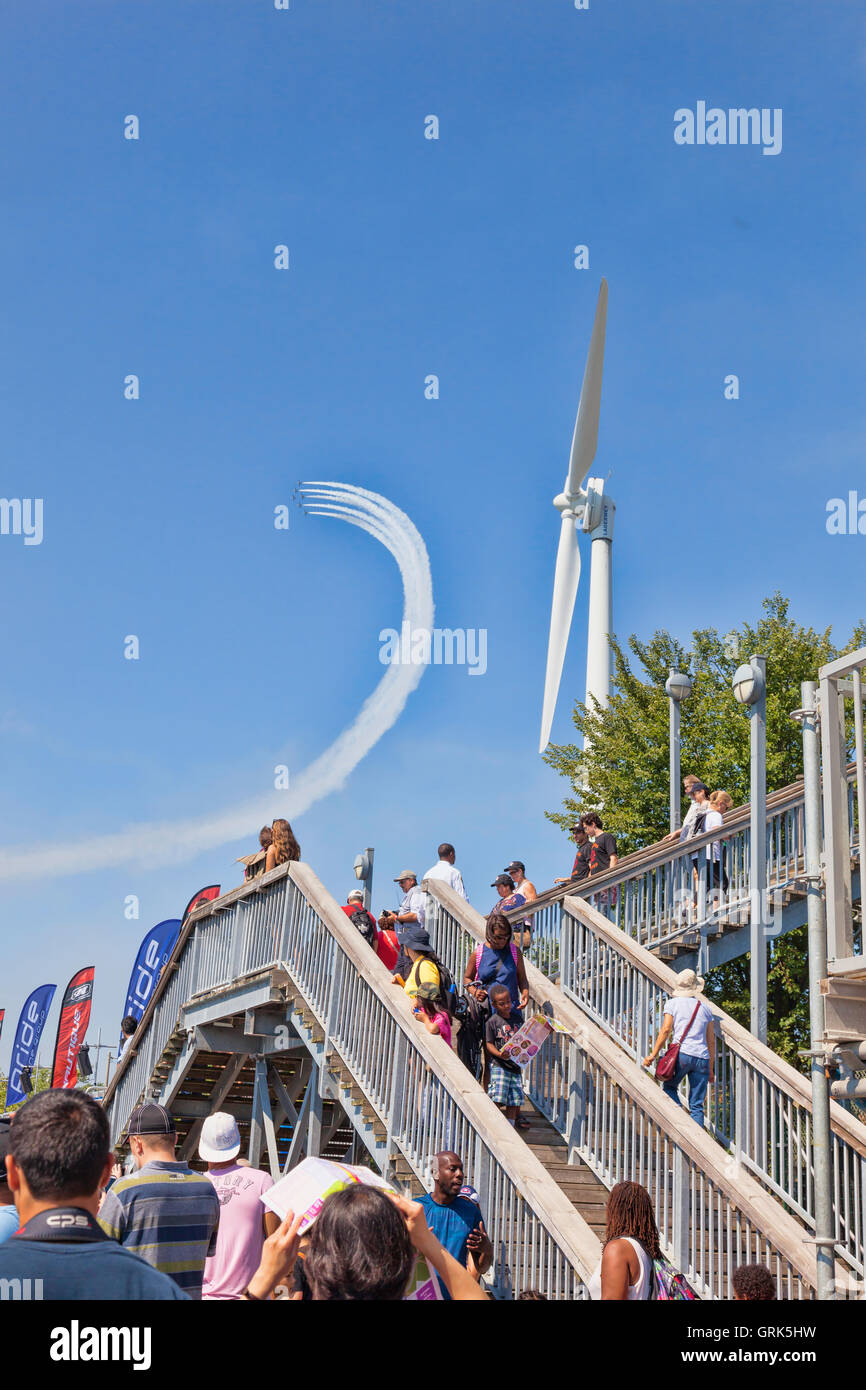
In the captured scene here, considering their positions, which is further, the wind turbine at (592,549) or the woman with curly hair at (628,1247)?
the wind turbine at (592,549)

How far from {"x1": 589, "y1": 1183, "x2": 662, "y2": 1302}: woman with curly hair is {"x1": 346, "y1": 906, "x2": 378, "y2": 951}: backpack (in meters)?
10.0

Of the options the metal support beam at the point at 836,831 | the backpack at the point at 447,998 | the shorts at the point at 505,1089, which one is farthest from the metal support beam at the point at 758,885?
the metal support beam at the point at 836,831

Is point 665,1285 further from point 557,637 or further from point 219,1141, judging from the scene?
point 557,637

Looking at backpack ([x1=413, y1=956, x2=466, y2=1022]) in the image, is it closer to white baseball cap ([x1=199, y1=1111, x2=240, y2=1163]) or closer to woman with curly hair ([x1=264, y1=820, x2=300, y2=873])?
woman with curly hair ([x1=264, y1=820, x2=300, y2=873])

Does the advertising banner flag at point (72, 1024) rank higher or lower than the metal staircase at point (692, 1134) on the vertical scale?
higher

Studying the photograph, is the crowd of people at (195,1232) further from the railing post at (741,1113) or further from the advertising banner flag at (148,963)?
the advertising banner flag at (148,963)

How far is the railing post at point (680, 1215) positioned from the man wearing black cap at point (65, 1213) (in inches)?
272

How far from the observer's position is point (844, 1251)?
30.9ft

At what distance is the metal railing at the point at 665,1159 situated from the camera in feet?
28.4

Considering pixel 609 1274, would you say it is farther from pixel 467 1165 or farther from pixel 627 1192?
pixel 467 1165

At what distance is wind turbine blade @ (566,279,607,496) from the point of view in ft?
121

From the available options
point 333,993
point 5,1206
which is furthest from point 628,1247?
point 333,993

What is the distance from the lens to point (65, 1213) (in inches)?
115
